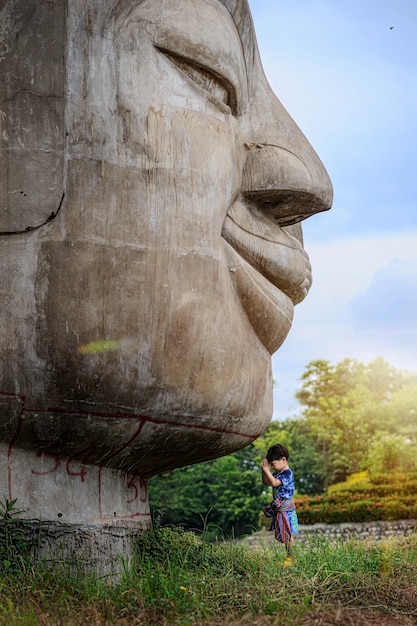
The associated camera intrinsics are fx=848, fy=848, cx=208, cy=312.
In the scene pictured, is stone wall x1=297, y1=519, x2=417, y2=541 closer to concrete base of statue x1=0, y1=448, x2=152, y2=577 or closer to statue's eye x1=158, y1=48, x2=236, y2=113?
concrete base of statue x1=0, y1=448, x2=152, y2=577

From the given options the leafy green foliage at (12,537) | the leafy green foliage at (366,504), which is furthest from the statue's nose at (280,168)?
the leafy green foliage at (366,504)

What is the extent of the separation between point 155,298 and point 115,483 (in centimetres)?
134

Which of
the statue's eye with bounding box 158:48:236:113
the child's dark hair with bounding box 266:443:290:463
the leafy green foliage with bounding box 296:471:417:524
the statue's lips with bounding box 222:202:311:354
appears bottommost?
the leafy green foliage with bounding box 296:471:417:524

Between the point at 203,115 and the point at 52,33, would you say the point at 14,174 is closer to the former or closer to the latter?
the point at 52,33

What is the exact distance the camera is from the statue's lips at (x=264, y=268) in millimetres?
5633

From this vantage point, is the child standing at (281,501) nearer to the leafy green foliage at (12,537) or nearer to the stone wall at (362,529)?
the leafy green foliage at (12,537)

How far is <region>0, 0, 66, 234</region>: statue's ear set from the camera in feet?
16.4

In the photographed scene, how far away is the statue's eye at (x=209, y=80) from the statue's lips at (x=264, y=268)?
2.36 feet

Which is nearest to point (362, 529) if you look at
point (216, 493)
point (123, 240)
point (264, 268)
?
point (216, 493)

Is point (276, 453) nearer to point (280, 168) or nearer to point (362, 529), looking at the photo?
point (280, 168)

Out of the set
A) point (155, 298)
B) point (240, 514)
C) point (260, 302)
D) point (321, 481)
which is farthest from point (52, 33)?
point (321, 481)

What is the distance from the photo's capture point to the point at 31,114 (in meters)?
5.09

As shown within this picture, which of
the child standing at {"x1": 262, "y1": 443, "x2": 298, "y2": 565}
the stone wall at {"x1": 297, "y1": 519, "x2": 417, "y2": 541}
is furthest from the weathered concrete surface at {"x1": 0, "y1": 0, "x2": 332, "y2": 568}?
the stone wall at {"x1": 297, "y1": 519, "x2": 417, "y2": 541}

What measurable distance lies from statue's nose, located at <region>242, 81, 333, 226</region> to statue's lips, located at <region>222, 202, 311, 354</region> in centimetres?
13
